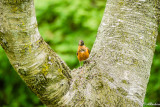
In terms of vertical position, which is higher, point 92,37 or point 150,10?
point 150,10

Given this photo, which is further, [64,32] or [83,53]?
[64,32]

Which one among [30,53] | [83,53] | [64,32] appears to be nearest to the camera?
[30,53]

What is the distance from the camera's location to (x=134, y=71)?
64.4 inches

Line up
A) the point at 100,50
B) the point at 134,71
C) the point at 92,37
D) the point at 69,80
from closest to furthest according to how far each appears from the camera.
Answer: the point at 69,80, the point at 134,71, the point at 100,50, the point at 92,37

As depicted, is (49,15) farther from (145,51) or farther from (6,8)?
(6,8)

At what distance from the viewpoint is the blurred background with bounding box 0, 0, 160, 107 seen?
3.82 meters

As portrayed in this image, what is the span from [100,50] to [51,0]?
271cm

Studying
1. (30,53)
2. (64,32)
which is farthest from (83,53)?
(64,32)

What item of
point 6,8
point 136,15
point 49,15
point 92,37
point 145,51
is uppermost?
point 6,8

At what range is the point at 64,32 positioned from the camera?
4148mm

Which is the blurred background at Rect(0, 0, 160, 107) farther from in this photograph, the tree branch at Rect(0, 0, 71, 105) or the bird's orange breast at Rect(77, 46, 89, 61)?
the tree branch at Rect(0, 0, 71, 105)

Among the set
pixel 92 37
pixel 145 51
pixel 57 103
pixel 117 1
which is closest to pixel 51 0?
pixel 92 37

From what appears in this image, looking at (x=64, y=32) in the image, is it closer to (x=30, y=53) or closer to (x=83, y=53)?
(x=83, y=53)

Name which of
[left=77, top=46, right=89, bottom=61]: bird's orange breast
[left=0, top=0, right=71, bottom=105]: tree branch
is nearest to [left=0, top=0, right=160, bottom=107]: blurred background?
[left=77, top=46, right=89, bottom=61]: bird's orange breast
